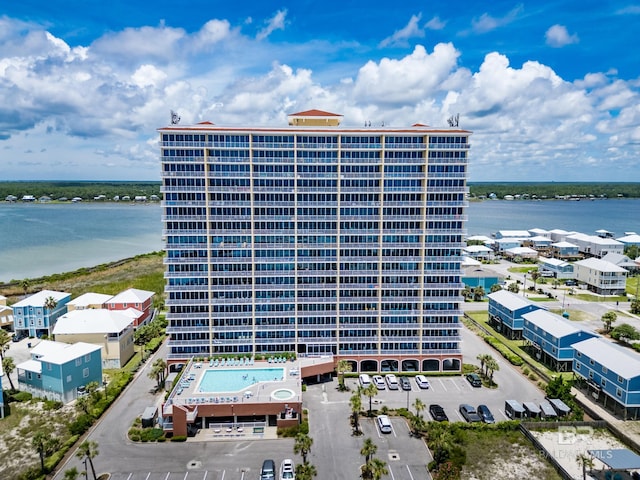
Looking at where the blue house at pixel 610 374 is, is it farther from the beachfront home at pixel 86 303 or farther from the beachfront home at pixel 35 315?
the beachfront home at pixel 35 315

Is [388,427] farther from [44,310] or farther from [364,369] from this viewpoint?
[44,310]

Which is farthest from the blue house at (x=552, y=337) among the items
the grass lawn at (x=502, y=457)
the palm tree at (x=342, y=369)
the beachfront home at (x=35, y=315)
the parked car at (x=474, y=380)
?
the beachfront home at (x=35, y=315)

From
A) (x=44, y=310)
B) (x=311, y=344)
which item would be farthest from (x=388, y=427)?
(x=44, y=310)

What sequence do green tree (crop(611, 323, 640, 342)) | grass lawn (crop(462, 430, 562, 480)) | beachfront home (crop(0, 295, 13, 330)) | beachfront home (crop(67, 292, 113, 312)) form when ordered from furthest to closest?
beachfront home (crop(67, 292, 113, 312))
beachfront home (crop(0, 295, 13, 330))
green tree (crop(611, 323, 640, 342))
grass lawn (crop(462, 430, 562, 480))

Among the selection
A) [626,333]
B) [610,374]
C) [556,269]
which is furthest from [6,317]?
[556,269]

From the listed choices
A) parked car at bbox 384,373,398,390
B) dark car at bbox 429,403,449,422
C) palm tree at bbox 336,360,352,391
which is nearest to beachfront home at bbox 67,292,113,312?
palm tree at bbox 336,360,352,391

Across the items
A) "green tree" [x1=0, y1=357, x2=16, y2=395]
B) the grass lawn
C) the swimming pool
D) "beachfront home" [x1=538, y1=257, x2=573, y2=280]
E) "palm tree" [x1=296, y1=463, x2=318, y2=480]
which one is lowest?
the grass lawn

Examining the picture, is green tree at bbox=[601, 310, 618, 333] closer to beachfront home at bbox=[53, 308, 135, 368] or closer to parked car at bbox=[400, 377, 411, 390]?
parked car at bbox=[400, 377, 411, 390]
